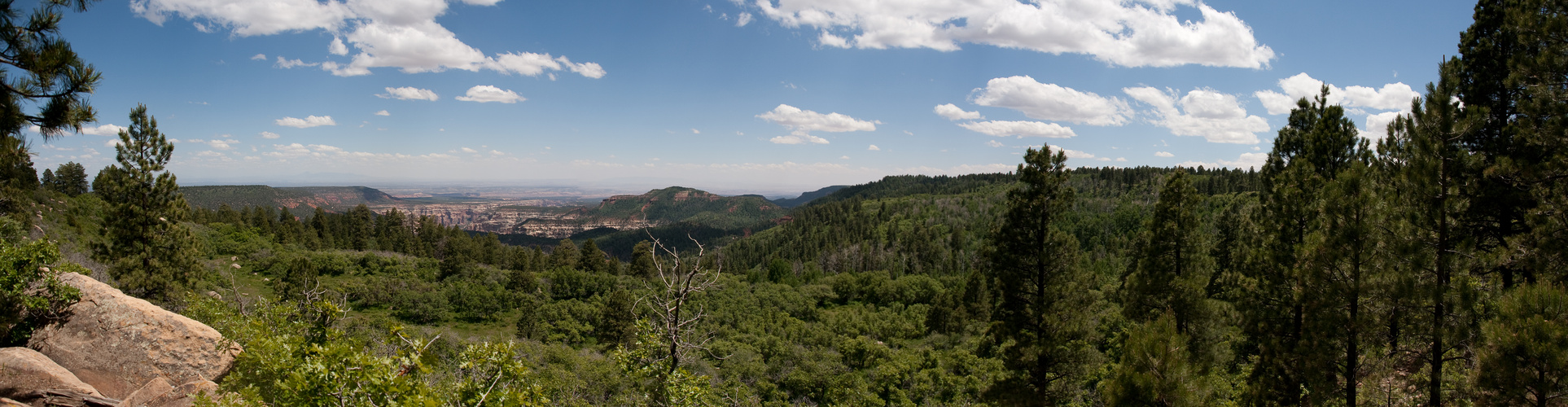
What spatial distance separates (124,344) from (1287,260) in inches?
931

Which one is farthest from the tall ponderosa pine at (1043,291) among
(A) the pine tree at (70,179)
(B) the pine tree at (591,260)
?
(A) the pine tree at (70,179)

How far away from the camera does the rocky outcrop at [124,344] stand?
9766 mm

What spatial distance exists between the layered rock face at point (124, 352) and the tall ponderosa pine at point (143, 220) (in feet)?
44.8

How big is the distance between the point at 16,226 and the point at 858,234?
114750mm

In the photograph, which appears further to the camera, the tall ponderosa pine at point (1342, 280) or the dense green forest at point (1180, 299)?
the tall ponderosa pine at point (1342, 280)

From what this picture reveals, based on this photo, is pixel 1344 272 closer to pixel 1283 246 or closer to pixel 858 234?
pixel 1283 246

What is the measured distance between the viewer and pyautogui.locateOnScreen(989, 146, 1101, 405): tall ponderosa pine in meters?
14.4

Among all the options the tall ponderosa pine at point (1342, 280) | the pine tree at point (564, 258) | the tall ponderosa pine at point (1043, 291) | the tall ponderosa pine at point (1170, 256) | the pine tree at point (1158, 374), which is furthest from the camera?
the pine tree at point (564, 258)

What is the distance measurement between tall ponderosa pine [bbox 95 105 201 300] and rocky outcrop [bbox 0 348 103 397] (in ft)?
53.8

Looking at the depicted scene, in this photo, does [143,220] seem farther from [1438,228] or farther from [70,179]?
[70,179]

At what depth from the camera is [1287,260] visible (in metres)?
13.1

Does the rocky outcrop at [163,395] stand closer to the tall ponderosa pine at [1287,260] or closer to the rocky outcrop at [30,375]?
the rocky outcrop at [30,375]

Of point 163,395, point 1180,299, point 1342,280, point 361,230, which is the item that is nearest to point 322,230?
point 361,230

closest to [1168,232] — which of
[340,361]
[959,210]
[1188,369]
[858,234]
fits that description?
[1188,369]
